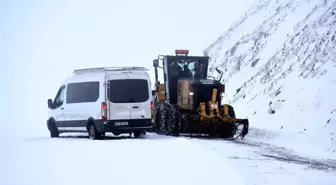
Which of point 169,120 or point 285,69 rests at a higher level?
point 285,69

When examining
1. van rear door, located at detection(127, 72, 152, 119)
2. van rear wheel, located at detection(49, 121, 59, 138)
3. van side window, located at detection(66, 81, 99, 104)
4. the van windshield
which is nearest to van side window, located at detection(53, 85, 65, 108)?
van side window, located at detection(66, 81, 99, 104)

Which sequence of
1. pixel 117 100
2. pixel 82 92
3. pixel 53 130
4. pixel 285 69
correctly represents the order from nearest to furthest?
1. pixel 117 100
2. pixel 82 92
3. pixel 53 130
4. pixel 285 69

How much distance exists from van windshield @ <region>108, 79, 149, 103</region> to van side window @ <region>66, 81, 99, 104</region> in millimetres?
663

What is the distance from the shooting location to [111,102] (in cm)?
1875

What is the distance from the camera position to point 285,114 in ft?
75.1

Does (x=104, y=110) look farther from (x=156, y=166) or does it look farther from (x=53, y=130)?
(x=156, y=166)

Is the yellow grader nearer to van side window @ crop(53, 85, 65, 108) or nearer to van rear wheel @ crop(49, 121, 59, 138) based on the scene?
van side window @ crop(53, 85, 65, 108)

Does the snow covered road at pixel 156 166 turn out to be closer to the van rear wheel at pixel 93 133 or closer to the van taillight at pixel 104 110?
the van taillight at pixel 104 110

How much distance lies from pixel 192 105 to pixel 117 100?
3.47 m

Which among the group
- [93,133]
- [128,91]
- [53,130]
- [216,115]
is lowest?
[53,130]

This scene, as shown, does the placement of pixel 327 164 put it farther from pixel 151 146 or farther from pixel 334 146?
pixel 151 146

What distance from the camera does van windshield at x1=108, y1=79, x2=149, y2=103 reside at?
61.8 feet

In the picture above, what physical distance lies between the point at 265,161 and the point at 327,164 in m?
1.80

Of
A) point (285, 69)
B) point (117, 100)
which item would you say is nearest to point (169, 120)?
point (117, 100)
